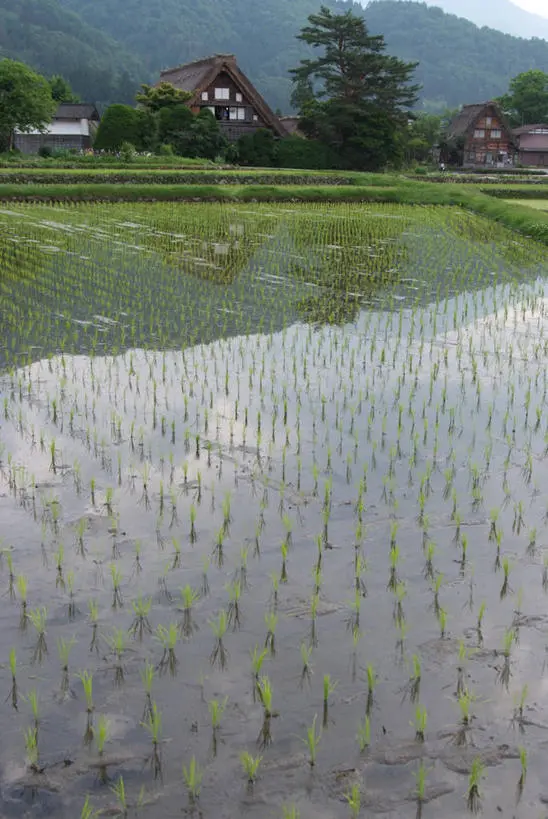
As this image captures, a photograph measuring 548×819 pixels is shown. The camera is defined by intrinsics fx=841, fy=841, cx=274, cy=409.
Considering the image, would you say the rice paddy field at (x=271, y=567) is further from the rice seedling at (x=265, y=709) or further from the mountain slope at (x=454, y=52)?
the mountain slope at (x=454, y=52)

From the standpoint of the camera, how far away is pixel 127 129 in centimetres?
→ 3153

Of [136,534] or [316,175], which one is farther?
[316,175]

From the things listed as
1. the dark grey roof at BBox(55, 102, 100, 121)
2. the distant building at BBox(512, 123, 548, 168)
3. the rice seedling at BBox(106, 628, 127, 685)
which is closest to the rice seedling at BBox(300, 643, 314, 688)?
the rice seedling at BBox(106, 628, 127, 685)

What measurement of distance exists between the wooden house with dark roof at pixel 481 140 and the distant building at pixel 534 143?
4.78 ft

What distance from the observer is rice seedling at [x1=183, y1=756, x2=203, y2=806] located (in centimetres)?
235

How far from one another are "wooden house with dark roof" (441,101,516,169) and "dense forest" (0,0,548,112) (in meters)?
25.4

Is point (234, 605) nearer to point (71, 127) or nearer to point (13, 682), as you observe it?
point (13, 682)

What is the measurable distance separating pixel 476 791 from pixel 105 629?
142 cm

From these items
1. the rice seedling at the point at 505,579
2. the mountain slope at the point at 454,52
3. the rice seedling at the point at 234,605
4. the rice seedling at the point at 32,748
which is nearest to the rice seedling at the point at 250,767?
the rice seedling at the point at 32,748

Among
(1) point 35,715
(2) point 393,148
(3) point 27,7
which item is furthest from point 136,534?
(3) point 27,7

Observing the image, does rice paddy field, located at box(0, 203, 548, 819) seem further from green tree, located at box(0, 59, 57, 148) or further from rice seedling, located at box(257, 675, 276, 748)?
green tree, located at box(0, 59, 57, 148)

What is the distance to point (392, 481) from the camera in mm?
4531

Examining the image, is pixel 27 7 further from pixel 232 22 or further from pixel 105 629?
pixel 105 629

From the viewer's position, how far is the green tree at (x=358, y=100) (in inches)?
1268
